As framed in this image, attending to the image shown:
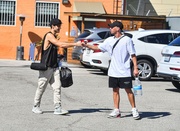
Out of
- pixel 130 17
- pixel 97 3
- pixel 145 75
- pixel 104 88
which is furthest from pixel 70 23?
pixel 104 88

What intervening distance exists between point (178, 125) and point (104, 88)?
211 inches

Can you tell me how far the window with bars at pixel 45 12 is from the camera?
2912 cm

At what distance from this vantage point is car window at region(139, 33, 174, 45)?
1736 centimetres

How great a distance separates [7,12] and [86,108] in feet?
61.1

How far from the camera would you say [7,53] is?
28625 millimetres

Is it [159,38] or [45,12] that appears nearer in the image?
[159,38]

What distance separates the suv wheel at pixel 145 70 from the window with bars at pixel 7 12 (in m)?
13.2

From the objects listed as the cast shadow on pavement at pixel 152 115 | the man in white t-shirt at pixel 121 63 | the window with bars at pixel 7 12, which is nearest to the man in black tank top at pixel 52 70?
the man in white t-shirt at pixel 121 63

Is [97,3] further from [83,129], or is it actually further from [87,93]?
[83,129]

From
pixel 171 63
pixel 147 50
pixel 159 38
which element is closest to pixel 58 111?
pixel 171 63

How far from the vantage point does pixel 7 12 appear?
28.8 meters

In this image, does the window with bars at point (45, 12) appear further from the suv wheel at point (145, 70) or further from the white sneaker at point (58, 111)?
the white sneaker at point (58, 111)

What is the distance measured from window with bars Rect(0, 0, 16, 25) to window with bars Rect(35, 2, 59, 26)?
1.27 m

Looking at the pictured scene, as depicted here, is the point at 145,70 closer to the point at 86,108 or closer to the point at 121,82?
the point at 86,108
